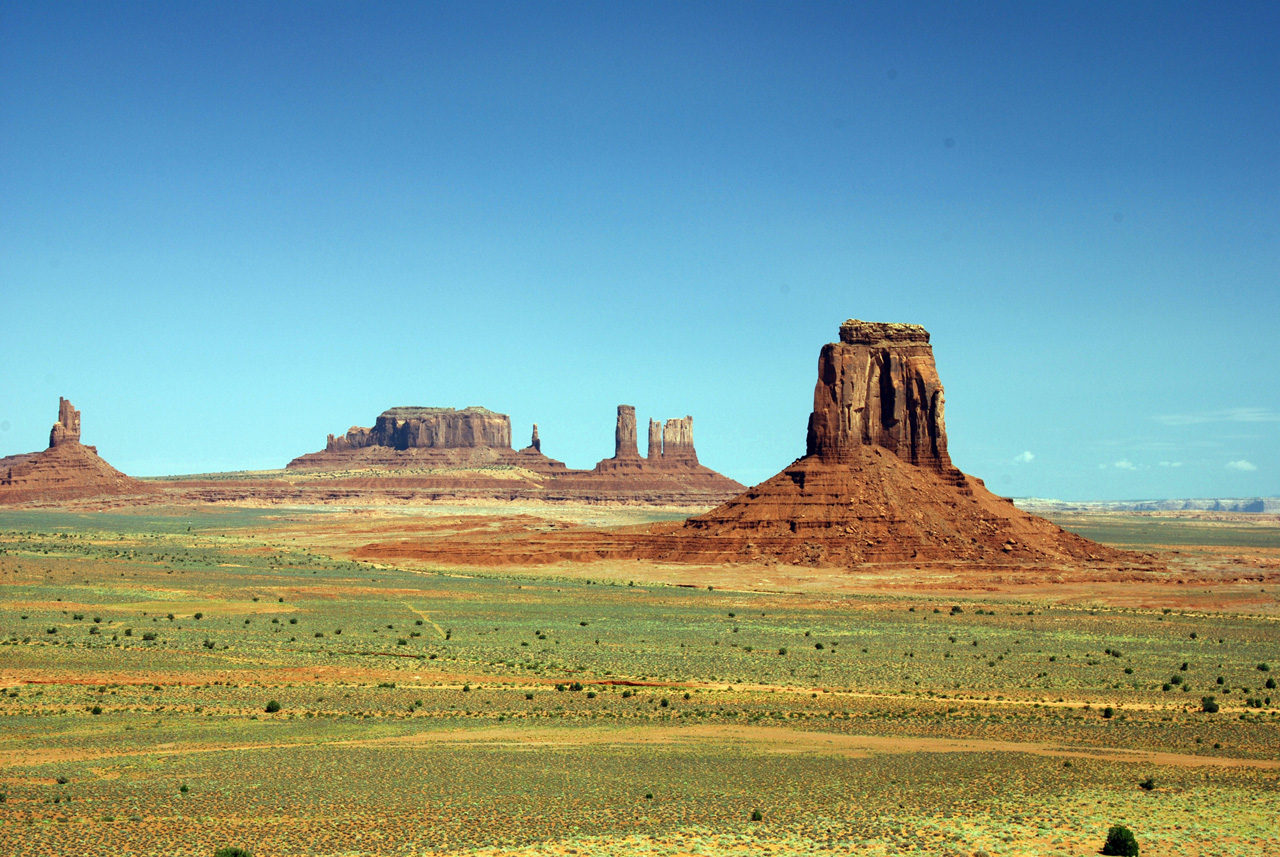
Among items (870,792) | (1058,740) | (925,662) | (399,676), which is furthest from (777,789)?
(925,662)

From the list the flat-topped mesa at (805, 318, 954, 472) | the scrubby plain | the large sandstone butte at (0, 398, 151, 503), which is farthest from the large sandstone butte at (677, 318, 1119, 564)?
the large sandstone butte at (0, 398, 151, 503)

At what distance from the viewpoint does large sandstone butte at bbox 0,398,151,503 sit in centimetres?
18600

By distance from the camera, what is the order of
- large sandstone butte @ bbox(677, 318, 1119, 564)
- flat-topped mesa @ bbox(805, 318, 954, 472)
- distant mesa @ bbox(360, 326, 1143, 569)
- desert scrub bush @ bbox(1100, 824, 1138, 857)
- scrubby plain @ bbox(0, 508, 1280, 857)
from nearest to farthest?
desert scrub bush @ bbox(1100, 824, 1138, 857), scrubby plain @ bbox(0, 508, 1280, 857), distant mesa @ bbox(360, 326, 1143, 569), large sandstone butte @ bbox(677, 318, 1119, 564), flat-topped mesa @ bbox(805, 318, 954, 472)

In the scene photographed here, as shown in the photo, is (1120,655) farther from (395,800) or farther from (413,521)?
(413,521)

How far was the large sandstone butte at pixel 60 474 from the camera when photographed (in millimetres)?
186000

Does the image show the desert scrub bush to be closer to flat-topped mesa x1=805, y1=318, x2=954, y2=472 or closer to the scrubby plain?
the scrubby plain

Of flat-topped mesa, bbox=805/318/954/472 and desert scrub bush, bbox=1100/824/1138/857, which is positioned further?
flat-topped mesa, bbox=805/318/954/472

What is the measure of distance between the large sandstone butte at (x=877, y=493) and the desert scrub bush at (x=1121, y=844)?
210 ft

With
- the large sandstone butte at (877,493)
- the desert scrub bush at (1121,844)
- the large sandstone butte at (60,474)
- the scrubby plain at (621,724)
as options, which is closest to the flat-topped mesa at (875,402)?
the large sandstone butte at (877,493)

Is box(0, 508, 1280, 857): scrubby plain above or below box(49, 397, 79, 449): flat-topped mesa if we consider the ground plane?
below

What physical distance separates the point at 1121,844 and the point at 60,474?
657ft

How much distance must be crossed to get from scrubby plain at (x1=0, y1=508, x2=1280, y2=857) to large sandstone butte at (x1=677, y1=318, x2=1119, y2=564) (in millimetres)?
19524

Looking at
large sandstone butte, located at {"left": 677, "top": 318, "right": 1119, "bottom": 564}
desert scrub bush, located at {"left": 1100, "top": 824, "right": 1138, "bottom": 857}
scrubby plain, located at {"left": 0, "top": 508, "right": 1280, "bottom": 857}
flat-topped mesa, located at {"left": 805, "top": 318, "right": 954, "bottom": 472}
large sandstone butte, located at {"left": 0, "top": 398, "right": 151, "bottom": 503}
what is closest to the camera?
desert scrub bush, located at {"left": 1100, "top": 824, "right": 1138, "bottom": 857}

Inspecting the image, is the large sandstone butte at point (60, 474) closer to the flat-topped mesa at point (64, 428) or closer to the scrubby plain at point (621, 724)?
the flat-topped mesa at point (64, 428)
